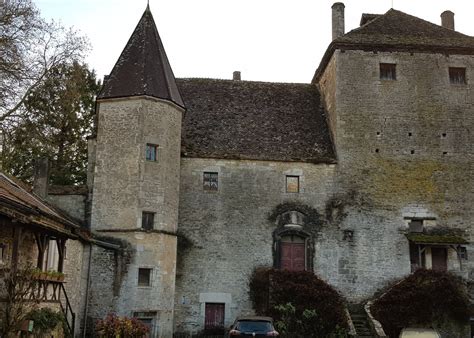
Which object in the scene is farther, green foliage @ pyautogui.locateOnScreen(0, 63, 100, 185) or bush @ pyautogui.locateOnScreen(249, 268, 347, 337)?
green foliage @ pyautogui.locateOnScreen(0, 63, 100, 185)

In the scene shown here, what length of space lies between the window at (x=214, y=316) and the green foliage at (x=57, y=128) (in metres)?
9.73

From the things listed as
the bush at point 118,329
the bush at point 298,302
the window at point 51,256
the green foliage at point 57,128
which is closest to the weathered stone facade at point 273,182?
the bush at point 298,302

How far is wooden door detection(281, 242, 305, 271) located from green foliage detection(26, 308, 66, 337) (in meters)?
11.4

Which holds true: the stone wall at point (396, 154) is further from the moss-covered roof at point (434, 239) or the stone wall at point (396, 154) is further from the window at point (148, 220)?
the window at point (148, 220)

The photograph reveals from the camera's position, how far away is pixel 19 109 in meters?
23.7

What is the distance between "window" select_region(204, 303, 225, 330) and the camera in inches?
922

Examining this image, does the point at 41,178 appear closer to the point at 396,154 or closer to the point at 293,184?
the point at 293,184

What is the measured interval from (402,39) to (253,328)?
1633 cm

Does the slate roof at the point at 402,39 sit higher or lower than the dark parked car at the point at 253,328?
higher

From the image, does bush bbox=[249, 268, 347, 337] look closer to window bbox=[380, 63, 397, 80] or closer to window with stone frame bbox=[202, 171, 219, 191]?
window with stone frame bbox=[202, 171, 219, 191]

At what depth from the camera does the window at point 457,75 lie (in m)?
26.5

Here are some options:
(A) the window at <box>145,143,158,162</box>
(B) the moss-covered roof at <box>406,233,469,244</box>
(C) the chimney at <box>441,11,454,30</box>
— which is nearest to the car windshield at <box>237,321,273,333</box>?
(A) the window at <box>145,143,158,162</box>

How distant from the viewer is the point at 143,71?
23766 mm

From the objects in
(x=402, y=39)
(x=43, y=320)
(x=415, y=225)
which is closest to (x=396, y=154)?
(x=415, y=225)
